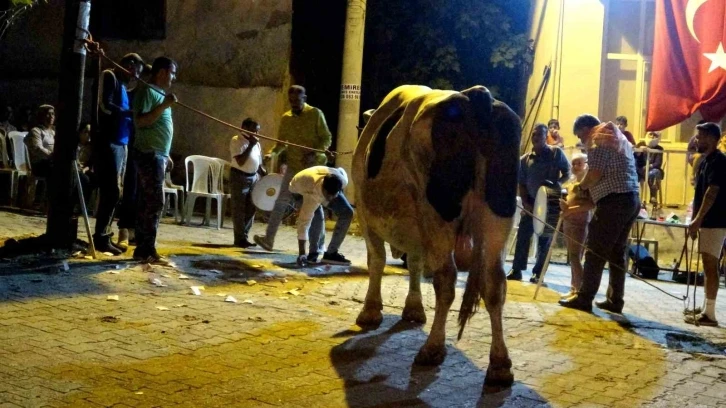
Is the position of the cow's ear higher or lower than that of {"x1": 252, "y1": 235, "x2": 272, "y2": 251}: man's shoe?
higher

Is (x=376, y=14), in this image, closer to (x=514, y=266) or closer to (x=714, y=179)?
(x=514, y=266)

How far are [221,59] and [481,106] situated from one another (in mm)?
11396

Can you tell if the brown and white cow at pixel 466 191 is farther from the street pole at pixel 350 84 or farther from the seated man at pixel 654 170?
the street pole at pixel 350 84

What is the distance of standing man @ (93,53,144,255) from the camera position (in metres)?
8.68

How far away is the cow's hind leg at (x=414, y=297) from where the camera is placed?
22.4 feet

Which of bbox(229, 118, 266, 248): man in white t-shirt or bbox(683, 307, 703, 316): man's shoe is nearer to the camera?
bbox(683, 307, 703, 316): man's shoe

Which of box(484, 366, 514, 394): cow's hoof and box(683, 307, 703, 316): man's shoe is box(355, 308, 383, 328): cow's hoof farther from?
box(683, 307, 703, 316): man's shoe


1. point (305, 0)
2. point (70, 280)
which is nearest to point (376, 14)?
point (305, 0)

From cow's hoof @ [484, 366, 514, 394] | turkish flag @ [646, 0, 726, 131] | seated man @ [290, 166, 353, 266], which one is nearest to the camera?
cow's hoof @ [484, 366, 514, 394]

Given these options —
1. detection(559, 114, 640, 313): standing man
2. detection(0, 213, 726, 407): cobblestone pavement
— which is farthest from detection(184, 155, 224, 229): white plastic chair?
detection(559, 114, 640, 313): standing man

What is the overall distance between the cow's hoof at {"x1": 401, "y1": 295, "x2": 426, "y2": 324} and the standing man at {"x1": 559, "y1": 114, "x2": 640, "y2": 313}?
6.12 feet

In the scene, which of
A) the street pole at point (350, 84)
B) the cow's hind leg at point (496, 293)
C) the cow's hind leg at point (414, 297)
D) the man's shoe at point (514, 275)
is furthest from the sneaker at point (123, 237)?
the street pole at point (350, 84)

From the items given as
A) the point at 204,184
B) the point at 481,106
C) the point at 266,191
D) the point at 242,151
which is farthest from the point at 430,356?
the point at 204,184

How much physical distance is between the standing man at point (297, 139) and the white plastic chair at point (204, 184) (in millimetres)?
3009
